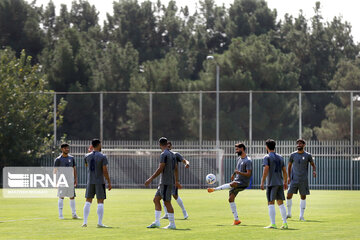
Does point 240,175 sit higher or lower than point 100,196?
higher

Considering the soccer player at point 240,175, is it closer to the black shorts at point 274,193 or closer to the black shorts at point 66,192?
the black shorts at point 274,193

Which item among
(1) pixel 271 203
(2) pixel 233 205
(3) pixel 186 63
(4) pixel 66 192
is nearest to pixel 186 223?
(2) pixel 233 205

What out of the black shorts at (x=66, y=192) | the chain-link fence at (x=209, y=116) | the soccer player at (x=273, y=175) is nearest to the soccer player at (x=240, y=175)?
the soccer player at (x=273, y=175)

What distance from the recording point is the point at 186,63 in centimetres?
7612

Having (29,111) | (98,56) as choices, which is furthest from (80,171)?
(98,56)

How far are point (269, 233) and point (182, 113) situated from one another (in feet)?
134

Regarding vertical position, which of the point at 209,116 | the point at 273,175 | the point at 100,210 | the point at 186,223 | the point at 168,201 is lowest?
the point at 186,223

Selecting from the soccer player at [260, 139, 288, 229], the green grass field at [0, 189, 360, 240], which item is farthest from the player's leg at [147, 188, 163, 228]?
the soccer player at [260, 139, 288, 229]

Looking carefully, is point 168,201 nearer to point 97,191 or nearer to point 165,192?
point 165,192

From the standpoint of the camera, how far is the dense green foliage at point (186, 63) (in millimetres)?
58031

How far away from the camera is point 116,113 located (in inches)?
2447

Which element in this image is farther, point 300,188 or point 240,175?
point 300,188

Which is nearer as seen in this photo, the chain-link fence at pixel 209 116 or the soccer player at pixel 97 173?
the soccer player at pixel 97 173

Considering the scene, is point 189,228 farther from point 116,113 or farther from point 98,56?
point 98,56
